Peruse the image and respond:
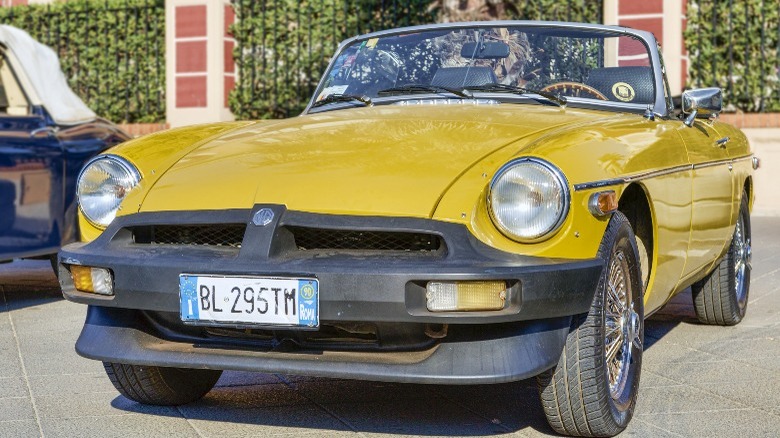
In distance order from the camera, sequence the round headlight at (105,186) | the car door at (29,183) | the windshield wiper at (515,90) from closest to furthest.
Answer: the round headlight at (105,186)
the windshield wiper at (515,90)
the car door at (29,183)

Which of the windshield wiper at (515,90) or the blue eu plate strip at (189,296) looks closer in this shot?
the blue eu plate strip at (189,296)

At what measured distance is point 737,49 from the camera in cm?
1260

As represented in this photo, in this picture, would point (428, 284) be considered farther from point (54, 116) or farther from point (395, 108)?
point (54, 116)

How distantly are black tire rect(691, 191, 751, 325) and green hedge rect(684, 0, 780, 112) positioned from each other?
6.15m

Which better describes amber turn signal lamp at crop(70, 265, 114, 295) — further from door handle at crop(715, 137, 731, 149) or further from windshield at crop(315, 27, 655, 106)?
door handle at crop(715, 137, 731, 149)

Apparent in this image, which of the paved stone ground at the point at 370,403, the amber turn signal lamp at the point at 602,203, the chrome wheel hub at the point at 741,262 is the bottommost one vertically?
the paved stone ground at the point at 370,403

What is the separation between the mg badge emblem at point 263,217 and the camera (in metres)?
3.84

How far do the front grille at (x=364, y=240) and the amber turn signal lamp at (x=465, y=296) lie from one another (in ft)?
0.51

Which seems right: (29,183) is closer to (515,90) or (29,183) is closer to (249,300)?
(515,90)

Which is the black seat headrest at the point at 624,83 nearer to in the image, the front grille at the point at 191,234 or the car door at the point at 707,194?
the car door at the point at 707,194

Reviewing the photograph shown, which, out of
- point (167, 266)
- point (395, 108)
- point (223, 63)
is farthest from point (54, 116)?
point (223, 63)

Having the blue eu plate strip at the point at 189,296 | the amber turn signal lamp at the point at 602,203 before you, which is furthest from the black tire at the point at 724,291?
the blue eu plate strip at the point at 189,296


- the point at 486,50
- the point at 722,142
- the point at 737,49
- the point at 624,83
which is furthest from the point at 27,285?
the point at 737,49

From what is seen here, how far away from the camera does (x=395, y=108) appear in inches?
193
